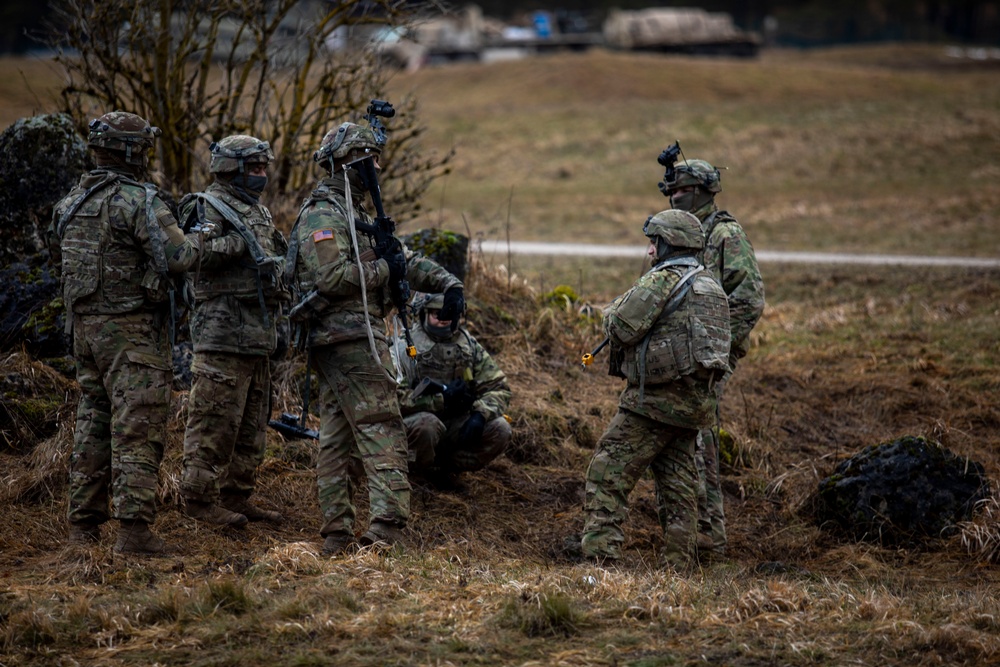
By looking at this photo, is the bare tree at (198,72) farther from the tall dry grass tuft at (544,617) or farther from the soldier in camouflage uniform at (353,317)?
the tall dry grass tuft at (544,617)

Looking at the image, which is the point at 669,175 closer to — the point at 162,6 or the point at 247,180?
the point at 247,180

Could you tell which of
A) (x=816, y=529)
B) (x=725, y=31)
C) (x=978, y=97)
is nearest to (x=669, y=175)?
(x=816, y=529)

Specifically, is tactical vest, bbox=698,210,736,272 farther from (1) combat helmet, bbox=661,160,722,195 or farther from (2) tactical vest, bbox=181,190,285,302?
(2) tactical vest, bbox=181,190,285,302

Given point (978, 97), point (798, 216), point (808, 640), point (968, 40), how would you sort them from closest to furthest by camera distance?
1. point (808, 640)
2. point (798, 216)
3. point (978, 97)
4. point (968, 40)

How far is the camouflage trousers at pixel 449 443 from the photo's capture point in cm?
652

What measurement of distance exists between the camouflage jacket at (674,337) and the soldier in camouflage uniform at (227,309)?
6.14ft

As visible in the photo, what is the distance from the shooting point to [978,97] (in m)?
29.7

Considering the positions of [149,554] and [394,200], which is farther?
[394,200]

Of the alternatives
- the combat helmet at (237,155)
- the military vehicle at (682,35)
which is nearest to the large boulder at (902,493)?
the combat helmet at (237,155)

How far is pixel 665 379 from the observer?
18.4ft

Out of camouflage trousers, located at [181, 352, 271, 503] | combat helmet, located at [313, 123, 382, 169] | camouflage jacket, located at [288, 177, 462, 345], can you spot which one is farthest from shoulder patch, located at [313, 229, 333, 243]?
camouflage trousers, located at [181, 352, 271, 503]

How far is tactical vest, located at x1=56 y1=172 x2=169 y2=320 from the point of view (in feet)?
17.9

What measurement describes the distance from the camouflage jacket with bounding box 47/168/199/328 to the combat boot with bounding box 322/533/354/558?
1.52 meters

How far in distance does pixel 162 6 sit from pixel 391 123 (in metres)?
2.51
